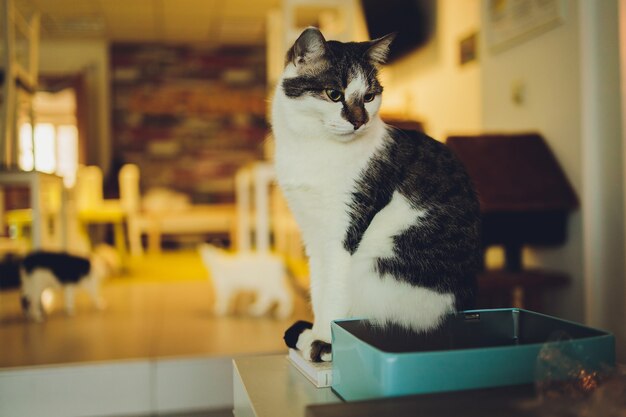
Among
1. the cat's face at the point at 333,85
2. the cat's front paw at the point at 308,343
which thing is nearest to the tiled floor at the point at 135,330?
the cat's front paw at the point at 308,343

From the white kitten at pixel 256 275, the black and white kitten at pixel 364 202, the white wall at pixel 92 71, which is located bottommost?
the white kitten at pixel 256 275

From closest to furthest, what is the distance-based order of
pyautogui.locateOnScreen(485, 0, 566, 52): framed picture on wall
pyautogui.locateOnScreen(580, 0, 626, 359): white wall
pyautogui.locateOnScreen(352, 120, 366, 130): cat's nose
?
pyautogui.locateOnScreen(352, 120, 366, 130): cat's nose < pyautogui.locateOnScreen(580, 0, 626, 359): white wall < pyautogui.locateOnScreen(485, 0, 566, 52): framed picture on wall

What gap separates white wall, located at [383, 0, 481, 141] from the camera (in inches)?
112

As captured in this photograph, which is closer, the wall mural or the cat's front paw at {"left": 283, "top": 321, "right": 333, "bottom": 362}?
the cat's front paw at {"left": 283, "top": 321, "right": 333, "bottom": 362}

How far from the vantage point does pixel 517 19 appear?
2.13 m

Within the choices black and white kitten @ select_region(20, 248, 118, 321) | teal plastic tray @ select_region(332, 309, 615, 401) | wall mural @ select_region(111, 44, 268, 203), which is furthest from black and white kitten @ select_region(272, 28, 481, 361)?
wall mural @ select_region(111, 44, 268, 203)

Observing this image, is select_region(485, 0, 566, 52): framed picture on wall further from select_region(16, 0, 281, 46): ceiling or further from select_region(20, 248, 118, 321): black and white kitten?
select_region(16, 0, 281, 46): ceiling

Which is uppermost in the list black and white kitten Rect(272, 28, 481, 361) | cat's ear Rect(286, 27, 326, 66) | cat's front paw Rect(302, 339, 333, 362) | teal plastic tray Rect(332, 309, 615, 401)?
cat's ear Rect(286, 27, 326, 66)

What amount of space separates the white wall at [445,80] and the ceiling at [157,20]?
1.97 metres

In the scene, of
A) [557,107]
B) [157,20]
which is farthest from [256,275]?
[157,20]

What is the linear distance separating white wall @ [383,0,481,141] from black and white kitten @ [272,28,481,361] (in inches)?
73.9

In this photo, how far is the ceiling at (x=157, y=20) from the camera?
5016mm

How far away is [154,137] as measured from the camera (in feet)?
20.7

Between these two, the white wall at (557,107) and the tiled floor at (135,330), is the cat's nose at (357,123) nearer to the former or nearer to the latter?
the tiled floor at (135,330)
